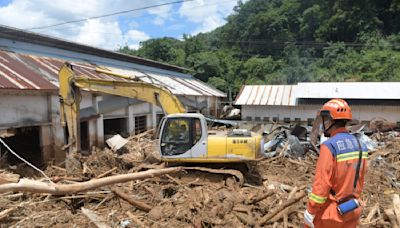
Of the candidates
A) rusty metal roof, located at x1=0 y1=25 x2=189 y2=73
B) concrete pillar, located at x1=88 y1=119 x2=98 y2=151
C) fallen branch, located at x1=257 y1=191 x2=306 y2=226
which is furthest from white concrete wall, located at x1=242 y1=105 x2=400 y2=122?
fallen branch, located at x1=257 y1=191 x2=306 y2=226

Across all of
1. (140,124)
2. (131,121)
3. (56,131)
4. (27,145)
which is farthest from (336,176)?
(140,124)

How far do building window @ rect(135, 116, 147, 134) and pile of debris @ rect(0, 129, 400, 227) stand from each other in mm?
6045

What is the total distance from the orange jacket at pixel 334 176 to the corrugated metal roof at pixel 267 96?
709 inches

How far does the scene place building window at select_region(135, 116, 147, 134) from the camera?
15.9m

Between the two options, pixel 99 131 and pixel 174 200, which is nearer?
pixel 174 200

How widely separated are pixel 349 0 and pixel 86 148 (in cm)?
4164

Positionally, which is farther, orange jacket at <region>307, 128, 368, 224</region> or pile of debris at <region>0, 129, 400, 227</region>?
pile of debris at <region>0, 129, 400, 227</region>

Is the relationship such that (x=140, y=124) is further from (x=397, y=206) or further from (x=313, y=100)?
(x=397, y=206)

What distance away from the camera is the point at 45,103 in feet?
34.5

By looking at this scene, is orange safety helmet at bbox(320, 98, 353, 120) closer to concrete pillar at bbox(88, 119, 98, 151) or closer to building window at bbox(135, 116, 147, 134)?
concrete pillar at bbox(88, 119, 98, 151)

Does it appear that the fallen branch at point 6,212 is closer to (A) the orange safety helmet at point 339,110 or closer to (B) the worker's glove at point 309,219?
(B) the worker's glove at point 309,219

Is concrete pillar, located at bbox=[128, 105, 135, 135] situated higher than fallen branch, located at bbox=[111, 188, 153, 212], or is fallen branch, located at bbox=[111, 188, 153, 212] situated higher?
concrete pillar, located at bbox=[128, 105, 135, 135]

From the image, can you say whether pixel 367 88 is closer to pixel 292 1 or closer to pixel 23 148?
pixel 23 148

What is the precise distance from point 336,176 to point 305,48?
46516 millimetres
